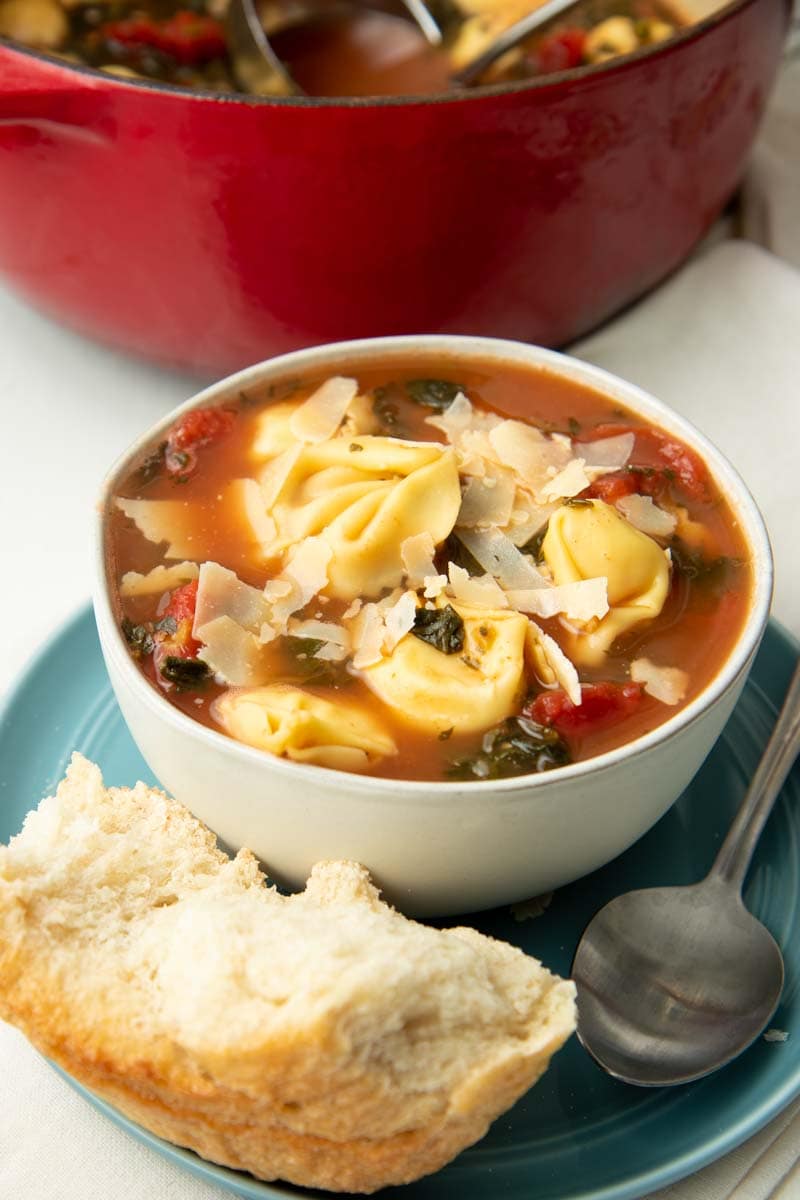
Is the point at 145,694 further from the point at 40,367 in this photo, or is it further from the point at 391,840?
the point at 40,367

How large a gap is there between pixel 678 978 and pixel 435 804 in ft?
1.93

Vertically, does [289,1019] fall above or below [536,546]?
below

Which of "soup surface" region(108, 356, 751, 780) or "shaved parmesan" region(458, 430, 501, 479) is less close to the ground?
"shaved parmesan" region(458, 430, 501, 479)

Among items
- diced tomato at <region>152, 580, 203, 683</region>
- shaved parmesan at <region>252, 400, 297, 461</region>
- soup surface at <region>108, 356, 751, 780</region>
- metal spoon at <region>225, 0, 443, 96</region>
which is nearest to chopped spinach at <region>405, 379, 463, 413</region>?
soup surface at <region>108, 356, 751, 780</region>

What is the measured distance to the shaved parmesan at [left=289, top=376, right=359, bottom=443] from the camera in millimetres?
2654

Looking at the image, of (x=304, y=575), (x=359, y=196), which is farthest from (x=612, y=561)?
(x=359, y=196)

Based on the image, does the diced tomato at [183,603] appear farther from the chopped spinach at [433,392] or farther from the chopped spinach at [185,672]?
the chopped spinach at [433,392]

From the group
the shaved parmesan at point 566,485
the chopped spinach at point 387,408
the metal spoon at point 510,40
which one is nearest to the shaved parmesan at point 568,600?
the shaved parmesan at point 566,485

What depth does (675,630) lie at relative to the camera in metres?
2.38

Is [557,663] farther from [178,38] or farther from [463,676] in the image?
[178,38]

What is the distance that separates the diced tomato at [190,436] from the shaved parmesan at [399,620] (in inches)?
21.1

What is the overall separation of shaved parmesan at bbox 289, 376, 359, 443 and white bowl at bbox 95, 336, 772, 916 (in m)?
0.48

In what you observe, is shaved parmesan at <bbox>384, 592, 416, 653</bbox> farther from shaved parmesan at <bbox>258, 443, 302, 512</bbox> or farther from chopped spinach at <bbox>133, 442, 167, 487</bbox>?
chopped spinach at <bbox>133, 442, 167, 487</bbox>

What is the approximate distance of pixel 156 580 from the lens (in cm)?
240
